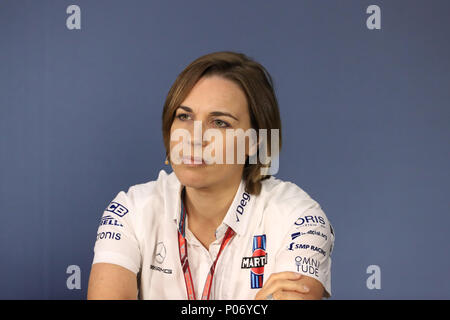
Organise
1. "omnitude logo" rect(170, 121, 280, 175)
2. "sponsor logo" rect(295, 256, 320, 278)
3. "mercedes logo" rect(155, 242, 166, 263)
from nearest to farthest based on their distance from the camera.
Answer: "sponsor logo" rect(295, 256, 320, 278), "omnitude logo" rect(170, 121, 280, 175), "mercedes logo" rect(155, 242, 166, 263)

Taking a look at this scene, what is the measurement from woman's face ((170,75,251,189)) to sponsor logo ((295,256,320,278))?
14.7 inches

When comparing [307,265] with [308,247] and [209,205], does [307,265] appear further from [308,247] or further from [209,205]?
[209,205]

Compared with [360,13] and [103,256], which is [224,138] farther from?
[360,13]

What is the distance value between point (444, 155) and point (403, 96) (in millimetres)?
359

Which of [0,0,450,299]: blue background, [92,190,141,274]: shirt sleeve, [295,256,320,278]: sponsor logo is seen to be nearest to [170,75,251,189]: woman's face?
[92,190,141,274]: shirt sleeve

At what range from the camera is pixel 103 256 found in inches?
69.3

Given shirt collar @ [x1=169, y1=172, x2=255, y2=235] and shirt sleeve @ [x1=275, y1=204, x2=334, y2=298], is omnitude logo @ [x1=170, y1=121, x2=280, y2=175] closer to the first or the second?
shirt collar @ [x1=169, y1=172, x2=255, y2=235]

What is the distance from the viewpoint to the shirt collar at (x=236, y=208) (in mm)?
1878

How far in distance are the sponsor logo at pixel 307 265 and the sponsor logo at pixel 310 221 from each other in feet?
0.41

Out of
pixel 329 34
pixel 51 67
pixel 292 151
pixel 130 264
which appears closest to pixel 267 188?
pixel 130 264

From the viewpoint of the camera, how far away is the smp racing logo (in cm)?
186

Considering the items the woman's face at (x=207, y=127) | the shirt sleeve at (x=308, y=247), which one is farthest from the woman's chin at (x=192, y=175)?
the shirt sleeve at (x=308, y=247)

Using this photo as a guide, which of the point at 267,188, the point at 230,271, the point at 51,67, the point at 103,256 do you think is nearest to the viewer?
the point at 103,256

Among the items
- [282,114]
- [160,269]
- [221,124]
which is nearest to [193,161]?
[221,124]
